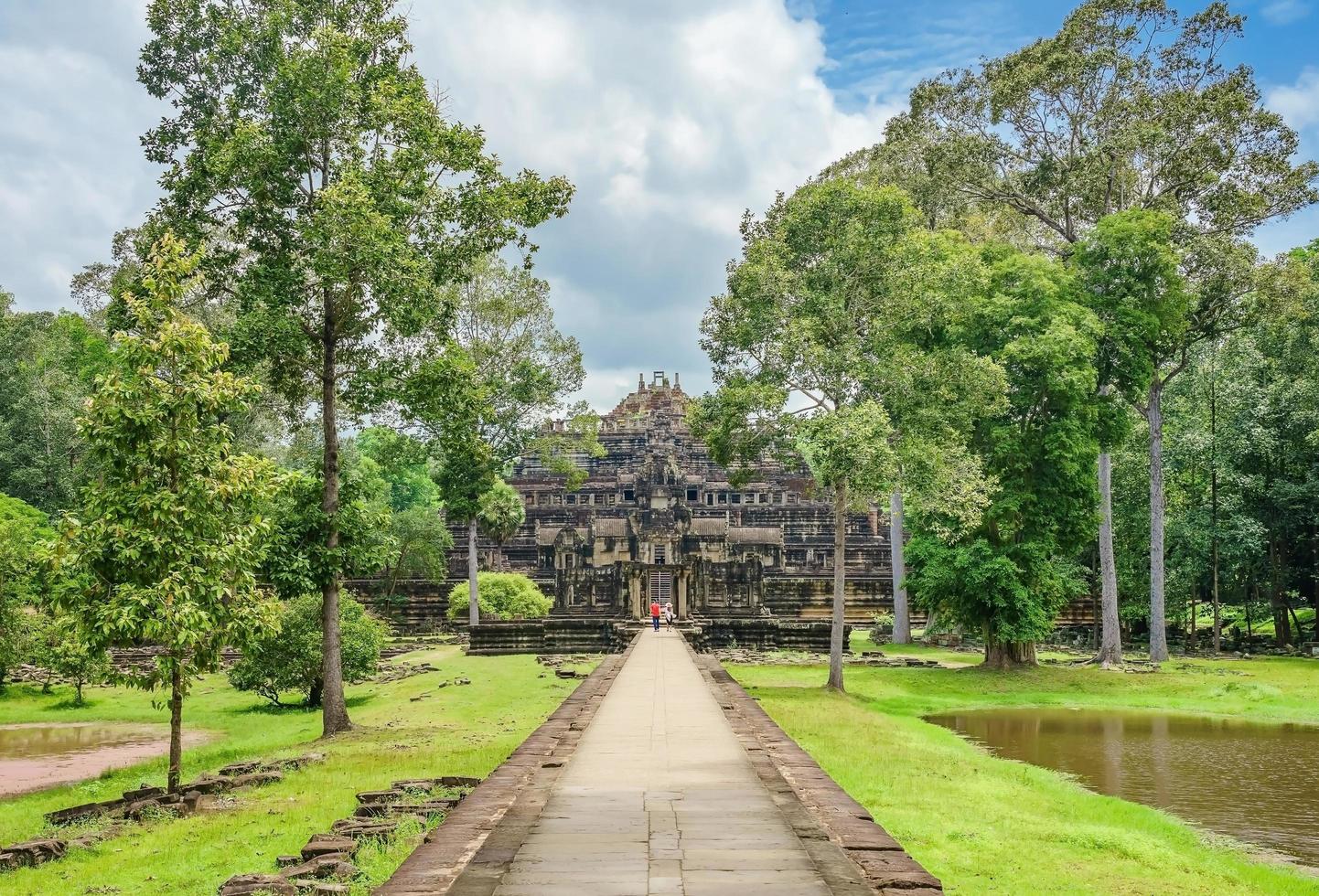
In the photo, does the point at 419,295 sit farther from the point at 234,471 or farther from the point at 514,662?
the point at 514,662

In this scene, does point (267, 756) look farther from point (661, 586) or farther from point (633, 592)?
point (661, 586)

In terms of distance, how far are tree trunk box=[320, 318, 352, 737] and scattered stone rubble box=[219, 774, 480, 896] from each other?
→ 261 inches

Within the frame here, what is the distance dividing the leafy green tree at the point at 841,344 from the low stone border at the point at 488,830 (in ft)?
38.8

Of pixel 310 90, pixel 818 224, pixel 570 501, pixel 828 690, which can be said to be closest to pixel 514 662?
pixel 828 690

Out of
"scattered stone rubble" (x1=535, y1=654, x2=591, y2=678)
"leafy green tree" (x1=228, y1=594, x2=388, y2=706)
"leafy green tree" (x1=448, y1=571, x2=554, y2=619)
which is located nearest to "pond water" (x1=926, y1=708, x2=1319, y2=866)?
"scattered stone rubble" (x1=535, y1=654, x2=591, y2=678)

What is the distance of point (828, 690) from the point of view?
892 inches

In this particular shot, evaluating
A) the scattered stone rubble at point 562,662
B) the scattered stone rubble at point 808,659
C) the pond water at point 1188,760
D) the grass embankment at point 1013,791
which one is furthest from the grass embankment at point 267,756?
the pond water at point 1188,760

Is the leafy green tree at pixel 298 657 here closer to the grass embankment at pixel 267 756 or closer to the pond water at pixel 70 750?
the grass embankment at pixel 267 756

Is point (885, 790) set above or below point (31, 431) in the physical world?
below

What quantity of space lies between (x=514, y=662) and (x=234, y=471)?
17.6 meters

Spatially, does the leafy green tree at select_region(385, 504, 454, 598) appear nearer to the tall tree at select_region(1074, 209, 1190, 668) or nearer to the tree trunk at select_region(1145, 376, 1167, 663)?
the tall tree at select_region(1074, 209, 1190, 668)

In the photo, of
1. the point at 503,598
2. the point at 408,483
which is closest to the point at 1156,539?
the point at 503,598

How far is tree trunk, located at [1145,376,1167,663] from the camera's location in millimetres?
29266

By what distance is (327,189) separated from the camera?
53.3 feet
